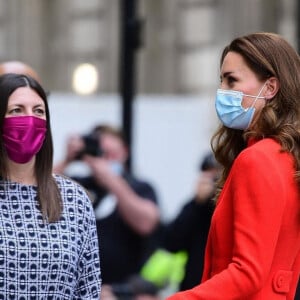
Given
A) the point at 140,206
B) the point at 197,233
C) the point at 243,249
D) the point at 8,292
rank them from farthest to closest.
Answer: the point at 140,206 < the point at 197,233 < the point at 8,292 < the point at 243,249

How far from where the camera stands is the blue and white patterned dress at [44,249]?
3572 millimetres

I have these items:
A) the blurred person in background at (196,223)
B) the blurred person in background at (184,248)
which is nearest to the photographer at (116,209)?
the blurred person in background at (184,248)

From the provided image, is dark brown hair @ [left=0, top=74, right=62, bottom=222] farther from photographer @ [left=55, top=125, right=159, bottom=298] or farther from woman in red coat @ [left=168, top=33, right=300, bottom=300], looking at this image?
photographer @ [left=55, top=125, right=159, bottom=298]

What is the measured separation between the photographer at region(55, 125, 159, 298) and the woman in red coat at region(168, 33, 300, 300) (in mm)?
2911

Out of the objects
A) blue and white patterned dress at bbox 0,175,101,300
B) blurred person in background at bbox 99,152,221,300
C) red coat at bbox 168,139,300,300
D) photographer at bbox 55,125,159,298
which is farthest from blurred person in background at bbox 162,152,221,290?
red coat at bbox 168,139,300,300

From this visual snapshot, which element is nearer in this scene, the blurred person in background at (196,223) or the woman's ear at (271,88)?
the woman's ear at (271,88)

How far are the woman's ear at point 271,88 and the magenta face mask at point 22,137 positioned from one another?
0.76 m

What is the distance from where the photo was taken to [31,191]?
3.73 m

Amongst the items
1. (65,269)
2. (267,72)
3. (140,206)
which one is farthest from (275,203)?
(140,206)

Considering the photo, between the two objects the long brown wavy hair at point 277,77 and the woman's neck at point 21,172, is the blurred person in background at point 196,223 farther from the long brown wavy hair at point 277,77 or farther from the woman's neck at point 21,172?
the long brown wavy hair at point 277,77

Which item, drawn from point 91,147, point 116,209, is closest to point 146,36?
point 91,147

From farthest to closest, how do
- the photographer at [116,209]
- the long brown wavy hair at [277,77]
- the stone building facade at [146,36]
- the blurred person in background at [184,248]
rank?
1. the stone building facade at [146,36]
2. the photographer at [116,209]
3. the blurred person in background at [184,248]
4. the long brown wavy hair at [277,77]

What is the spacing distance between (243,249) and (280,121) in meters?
0.42

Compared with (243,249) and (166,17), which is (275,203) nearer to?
(243,249)
